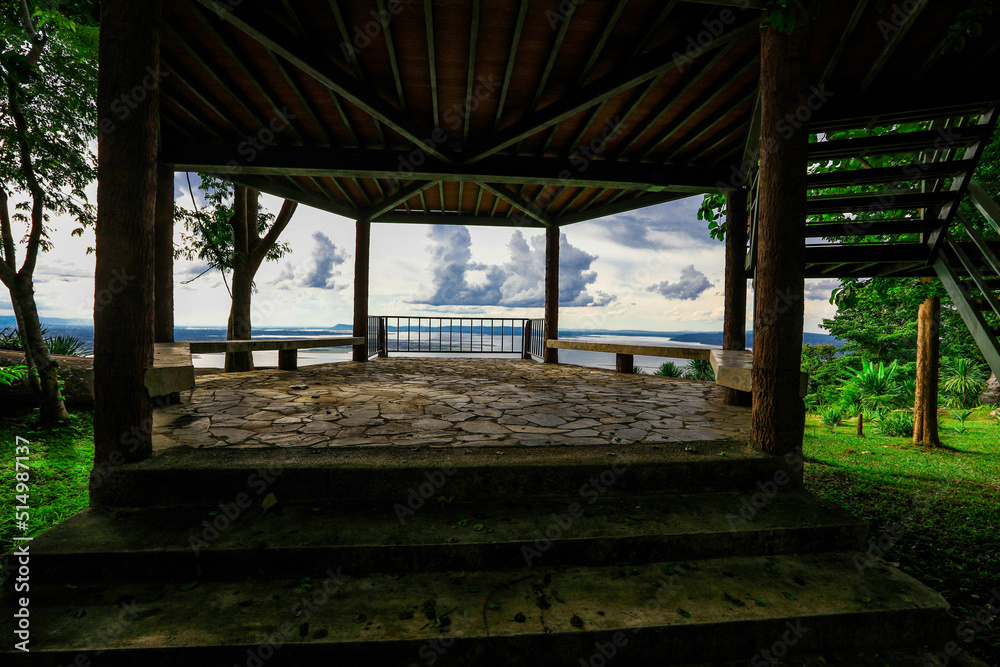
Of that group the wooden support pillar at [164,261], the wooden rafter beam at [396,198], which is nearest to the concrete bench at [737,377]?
the wooden rafter beam at [396,198]

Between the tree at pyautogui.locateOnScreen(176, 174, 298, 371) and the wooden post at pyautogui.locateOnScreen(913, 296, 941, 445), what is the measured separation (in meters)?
12.2

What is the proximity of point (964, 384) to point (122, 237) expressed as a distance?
52.0 feet

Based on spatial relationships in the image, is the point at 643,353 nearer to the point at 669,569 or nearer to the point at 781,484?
the point at 781,484

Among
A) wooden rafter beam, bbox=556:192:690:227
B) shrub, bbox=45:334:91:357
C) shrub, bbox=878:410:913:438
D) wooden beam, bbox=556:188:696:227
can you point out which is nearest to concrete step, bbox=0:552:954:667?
wooden beam, bbox=556:188:696:227

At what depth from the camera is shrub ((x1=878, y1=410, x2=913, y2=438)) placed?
7781 mm

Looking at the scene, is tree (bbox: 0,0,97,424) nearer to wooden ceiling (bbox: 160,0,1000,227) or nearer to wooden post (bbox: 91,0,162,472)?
wooden ceiling (bbox: 160,0,1000,227)

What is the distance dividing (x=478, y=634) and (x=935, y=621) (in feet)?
6.59

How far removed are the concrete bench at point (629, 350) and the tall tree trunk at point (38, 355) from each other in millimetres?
7834

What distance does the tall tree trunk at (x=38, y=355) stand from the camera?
4.98 m

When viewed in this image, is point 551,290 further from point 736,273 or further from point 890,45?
point 890,45

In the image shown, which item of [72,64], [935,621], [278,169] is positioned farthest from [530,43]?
[72,64]

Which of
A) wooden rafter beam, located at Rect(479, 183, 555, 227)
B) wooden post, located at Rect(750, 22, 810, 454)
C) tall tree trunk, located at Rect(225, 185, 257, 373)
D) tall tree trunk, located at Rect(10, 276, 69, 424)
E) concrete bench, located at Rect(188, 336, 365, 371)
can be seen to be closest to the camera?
wooden post, located at Rect(750, 22, 810, 454)

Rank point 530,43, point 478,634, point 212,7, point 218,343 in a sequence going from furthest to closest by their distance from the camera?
point 218,343 < point 530,43 < point 212,7 < point 478,634

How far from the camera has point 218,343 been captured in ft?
15.4
